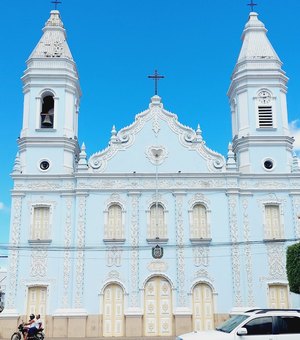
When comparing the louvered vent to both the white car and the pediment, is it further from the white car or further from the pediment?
the white car

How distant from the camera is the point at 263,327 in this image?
38.7 ft

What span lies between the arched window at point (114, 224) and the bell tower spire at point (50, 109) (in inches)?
125

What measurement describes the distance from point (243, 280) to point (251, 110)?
9.23 meters

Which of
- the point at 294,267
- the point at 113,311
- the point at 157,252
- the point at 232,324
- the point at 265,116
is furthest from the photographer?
the point at 265,116

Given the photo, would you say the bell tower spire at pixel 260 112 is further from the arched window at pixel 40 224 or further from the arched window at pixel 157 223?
the arched window at pixel 40 224

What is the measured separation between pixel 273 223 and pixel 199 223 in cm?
384

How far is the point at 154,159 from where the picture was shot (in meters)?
26.8

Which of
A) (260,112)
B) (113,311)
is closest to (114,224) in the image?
(113,311)

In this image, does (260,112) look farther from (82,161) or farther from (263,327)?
(263,327)

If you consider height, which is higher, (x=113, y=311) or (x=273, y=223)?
(x=273, y=223)

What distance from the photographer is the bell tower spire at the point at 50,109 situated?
26938mm

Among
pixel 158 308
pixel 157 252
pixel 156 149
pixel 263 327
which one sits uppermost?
pixel 156 149

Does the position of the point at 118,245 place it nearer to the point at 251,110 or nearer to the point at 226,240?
the point at 226,240

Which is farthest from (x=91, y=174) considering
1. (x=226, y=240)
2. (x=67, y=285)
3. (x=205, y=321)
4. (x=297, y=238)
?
(x=297, y=238)
